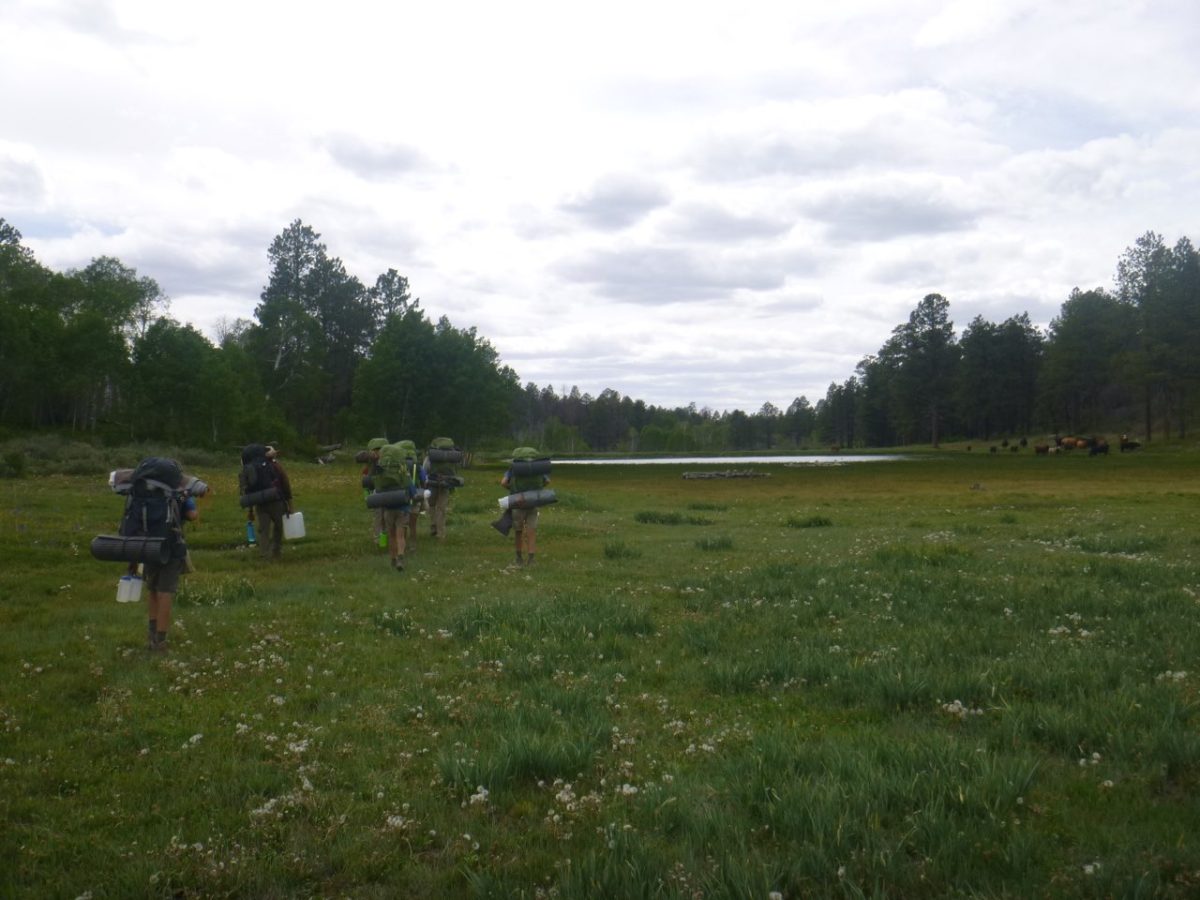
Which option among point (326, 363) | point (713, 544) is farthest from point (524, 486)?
point (326, 363)

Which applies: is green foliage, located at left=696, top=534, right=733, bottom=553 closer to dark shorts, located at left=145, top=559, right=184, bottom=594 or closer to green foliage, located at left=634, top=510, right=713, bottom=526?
green foliage, located at left=634, top=510, right=713, bottom=526

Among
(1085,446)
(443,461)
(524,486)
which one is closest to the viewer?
(524,486)

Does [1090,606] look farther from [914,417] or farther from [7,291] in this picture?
[914,417]

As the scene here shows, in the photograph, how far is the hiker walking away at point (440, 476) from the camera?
2142 centimetres

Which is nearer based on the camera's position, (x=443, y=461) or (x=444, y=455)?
(x=444, y=455)

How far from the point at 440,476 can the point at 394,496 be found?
16.6 ft

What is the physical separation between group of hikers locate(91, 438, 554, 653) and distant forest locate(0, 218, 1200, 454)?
58.5 metres

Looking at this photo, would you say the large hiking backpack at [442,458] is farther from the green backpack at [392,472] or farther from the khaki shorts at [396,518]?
the khaki shorts at [396,518]

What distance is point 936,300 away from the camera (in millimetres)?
131125

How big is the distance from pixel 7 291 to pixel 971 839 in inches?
3861

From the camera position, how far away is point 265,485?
18.8m

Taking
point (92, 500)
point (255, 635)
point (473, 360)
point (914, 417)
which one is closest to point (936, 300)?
point (914, 417)

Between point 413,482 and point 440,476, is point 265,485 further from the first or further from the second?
point 440,476

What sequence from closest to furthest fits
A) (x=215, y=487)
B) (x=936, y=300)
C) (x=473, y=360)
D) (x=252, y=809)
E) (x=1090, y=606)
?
(x=252, y=809) → (x=1090, y=606) → (x=215, y=487) → (x=473, y=360) → (x=936, y=300)
